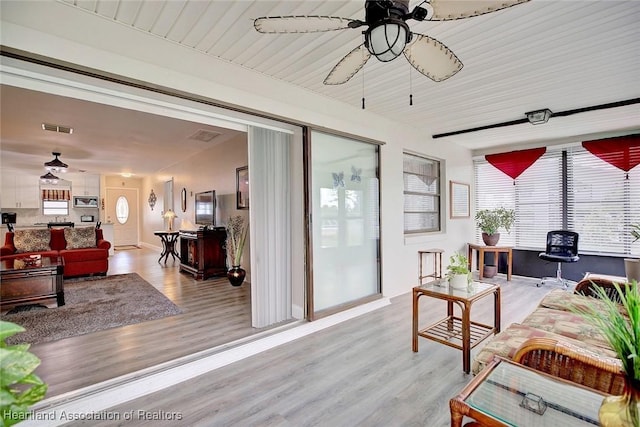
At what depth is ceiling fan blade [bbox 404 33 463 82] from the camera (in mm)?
1730

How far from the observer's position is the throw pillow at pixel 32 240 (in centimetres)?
562

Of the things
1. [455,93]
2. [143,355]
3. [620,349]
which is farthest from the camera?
[455,93]

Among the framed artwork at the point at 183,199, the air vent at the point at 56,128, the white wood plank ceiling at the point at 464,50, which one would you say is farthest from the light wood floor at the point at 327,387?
the framed artwork at the point at 183,199

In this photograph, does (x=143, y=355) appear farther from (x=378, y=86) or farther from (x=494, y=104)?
(x=494, y=104)

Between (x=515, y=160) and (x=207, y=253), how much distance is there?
248 inches

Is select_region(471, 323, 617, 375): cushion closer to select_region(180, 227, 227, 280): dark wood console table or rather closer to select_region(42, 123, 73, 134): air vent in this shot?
select_region(180, 227, 227, 280): dark wood console table

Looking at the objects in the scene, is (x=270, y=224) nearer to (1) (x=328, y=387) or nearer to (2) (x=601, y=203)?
(1) (x=328, y=387)

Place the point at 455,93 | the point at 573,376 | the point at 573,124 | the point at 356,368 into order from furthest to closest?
1. the point at 573,124
2. the point at 455,93
3. the point at 356,368
4. the point at 573,376

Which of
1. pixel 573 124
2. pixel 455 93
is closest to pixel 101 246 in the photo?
pixel 455 93

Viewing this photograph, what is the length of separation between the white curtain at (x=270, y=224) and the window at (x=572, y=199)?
496 cm

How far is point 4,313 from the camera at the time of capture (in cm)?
381

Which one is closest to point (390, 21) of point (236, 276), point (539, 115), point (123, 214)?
point (539, 115)

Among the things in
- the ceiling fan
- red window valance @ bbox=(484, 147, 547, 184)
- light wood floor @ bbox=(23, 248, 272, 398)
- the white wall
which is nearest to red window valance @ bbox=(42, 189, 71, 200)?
light wood floor @ bbox=(23, 248, 272, 398)

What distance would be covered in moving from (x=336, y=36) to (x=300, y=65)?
57 cm
